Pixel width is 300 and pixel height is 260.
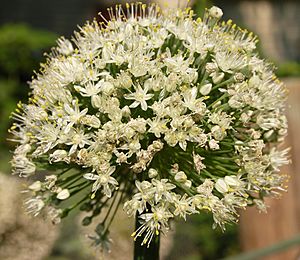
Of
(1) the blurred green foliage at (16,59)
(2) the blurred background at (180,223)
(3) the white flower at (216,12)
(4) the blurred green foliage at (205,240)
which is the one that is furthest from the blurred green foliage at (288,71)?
(3) the white flower at (216,12)

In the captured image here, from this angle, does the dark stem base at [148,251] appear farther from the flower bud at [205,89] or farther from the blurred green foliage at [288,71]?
the blurred green foliage at [288,71]

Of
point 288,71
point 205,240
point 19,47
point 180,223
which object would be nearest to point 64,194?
point 180,223

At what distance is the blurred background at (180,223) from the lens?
276 centimetres

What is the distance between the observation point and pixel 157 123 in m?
1.25

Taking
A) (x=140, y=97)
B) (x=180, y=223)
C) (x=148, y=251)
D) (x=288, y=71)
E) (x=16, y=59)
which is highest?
(x=16, y=59)

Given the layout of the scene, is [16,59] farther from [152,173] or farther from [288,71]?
[152,173]

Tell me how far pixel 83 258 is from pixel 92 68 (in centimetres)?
198

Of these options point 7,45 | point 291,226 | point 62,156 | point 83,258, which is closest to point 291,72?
point 291,226

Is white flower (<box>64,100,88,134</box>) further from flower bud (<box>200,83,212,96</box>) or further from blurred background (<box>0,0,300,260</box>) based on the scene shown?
blurred background (<box>0,0,300,260</box>)

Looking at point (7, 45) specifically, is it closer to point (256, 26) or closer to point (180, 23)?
point (256, 26)

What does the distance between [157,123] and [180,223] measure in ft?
10.1

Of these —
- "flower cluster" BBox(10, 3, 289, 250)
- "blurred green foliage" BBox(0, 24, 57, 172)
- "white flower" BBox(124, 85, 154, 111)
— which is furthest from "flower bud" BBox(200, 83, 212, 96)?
"blurred green foliage" BBox(0, 24, 57, 172)

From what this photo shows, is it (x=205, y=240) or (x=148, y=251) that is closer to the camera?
(x=148, y=251)

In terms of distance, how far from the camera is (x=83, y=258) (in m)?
3.13
